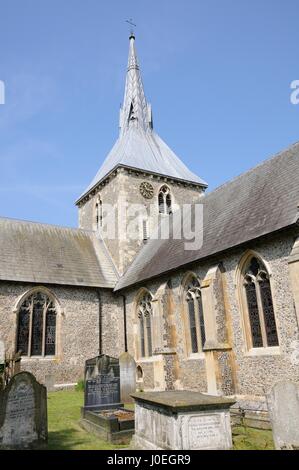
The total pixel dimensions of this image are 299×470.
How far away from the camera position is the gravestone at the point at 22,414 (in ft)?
22.5

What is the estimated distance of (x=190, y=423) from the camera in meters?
5.86

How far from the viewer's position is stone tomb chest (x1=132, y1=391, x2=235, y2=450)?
19.0 feet

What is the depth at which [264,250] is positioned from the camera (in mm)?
11320

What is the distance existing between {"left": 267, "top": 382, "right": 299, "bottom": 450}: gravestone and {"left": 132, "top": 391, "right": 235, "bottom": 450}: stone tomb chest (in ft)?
2.78

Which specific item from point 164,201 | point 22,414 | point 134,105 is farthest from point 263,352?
point 134,105

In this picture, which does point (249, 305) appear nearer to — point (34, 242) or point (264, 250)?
point (264, 250)

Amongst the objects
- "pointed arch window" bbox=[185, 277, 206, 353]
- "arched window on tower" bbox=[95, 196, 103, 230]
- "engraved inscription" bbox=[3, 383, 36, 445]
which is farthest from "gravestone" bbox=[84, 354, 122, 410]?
"arched window on tower" bbox=[95, 196, 103, 230]

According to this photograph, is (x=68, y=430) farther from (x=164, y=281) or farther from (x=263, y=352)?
(x=164, y=281)

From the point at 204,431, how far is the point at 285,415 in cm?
144

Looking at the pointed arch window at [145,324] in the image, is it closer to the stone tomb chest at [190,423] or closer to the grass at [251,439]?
the grass at [251,439]

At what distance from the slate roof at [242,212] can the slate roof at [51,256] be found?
2.29 m

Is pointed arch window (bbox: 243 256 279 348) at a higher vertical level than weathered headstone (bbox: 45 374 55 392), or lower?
higher

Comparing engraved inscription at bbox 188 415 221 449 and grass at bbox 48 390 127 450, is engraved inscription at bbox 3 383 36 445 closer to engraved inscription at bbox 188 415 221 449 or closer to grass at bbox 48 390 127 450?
grass at bbox 48 390 127 450

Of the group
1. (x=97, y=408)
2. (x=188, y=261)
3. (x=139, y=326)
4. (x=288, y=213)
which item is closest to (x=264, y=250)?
A: (x=288, y=213)
